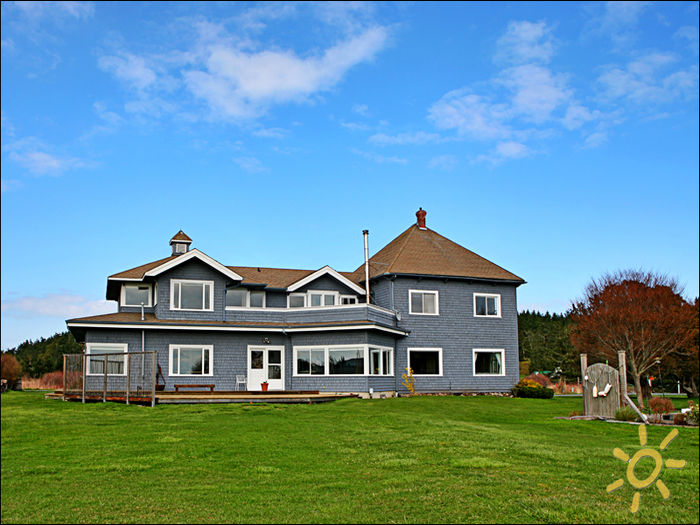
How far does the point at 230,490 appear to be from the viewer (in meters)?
8.77

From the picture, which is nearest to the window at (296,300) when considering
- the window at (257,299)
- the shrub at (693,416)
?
the window at (257,299)

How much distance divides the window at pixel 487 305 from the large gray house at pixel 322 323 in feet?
0.20

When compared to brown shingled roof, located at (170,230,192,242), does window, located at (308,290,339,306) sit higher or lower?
lower

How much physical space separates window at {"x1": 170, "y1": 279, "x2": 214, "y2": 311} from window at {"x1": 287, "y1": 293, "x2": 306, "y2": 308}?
15.1 feet

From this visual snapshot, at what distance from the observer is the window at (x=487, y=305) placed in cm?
3322

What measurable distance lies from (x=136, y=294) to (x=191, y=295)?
2.90 m

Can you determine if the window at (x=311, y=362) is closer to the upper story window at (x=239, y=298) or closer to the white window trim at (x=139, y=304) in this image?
the upper story window at (x=239, y=298)

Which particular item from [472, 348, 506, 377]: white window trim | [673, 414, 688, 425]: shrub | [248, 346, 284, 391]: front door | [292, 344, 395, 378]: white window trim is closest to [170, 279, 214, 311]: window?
[248, 346, 284, 391]: front door

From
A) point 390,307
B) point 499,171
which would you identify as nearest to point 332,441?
point 499,171

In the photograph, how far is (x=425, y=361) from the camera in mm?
31812

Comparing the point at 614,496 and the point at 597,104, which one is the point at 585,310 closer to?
the point at 597,104

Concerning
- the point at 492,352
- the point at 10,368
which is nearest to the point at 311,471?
the point at 10,368

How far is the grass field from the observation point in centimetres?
705

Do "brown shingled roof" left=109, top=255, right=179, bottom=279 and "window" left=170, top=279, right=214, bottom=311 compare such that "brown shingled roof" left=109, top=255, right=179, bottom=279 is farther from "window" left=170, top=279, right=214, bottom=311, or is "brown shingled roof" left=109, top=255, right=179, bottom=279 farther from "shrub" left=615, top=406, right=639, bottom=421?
"shrub" left=615, top=406, right=639, bottom=421
